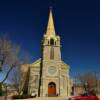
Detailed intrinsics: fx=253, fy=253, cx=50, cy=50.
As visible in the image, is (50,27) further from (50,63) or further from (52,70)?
(52,70)

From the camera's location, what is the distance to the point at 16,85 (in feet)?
228

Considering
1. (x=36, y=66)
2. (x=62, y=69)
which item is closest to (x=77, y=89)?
(x=62, y=69)

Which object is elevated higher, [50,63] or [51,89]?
[50,63]

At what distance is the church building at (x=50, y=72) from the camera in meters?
70.1

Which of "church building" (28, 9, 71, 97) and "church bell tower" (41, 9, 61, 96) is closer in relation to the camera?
"church building" (28, 9, 71, 97)

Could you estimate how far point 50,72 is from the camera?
235 ft

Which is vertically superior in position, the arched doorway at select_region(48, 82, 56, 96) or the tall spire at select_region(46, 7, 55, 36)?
the tall spire at select_region(46, 7, 55, 36)

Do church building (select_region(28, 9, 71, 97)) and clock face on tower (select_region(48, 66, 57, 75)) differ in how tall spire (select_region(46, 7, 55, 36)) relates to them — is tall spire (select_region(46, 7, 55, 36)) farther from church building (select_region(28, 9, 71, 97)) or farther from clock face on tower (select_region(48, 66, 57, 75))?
clock face on tower (select_region(48, 66, 57, 75))

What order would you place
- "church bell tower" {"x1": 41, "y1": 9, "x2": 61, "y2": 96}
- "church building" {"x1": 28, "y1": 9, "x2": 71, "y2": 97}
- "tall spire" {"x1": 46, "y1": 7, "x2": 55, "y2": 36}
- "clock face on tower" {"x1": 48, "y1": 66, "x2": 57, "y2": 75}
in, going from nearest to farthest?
"church building" {"x1": 28, "y1": 9, "x2": 71, "y2": 97} < "church bell tower" {"x1": 41, "y1": 9, "x2": 61, "y2": 96} < "clock face on tower" {"x1": 48, "y1": 66, "x2": 57, "y2": 75} < "tall spire" {"x1": 46, "y1": 7, "x2": 55, "y2": 36}

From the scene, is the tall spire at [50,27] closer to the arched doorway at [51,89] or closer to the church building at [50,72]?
the church building at [50,72]

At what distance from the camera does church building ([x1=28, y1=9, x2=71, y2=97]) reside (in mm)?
70125

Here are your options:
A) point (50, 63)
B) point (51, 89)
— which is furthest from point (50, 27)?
point (51, 89)

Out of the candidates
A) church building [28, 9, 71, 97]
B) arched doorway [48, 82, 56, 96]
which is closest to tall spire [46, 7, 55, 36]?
church building [28, 9, 71, 97]

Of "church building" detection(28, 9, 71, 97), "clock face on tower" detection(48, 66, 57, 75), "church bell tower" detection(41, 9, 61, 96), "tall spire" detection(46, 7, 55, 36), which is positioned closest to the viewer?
"church building" detection(28, 9, 71, 97)
